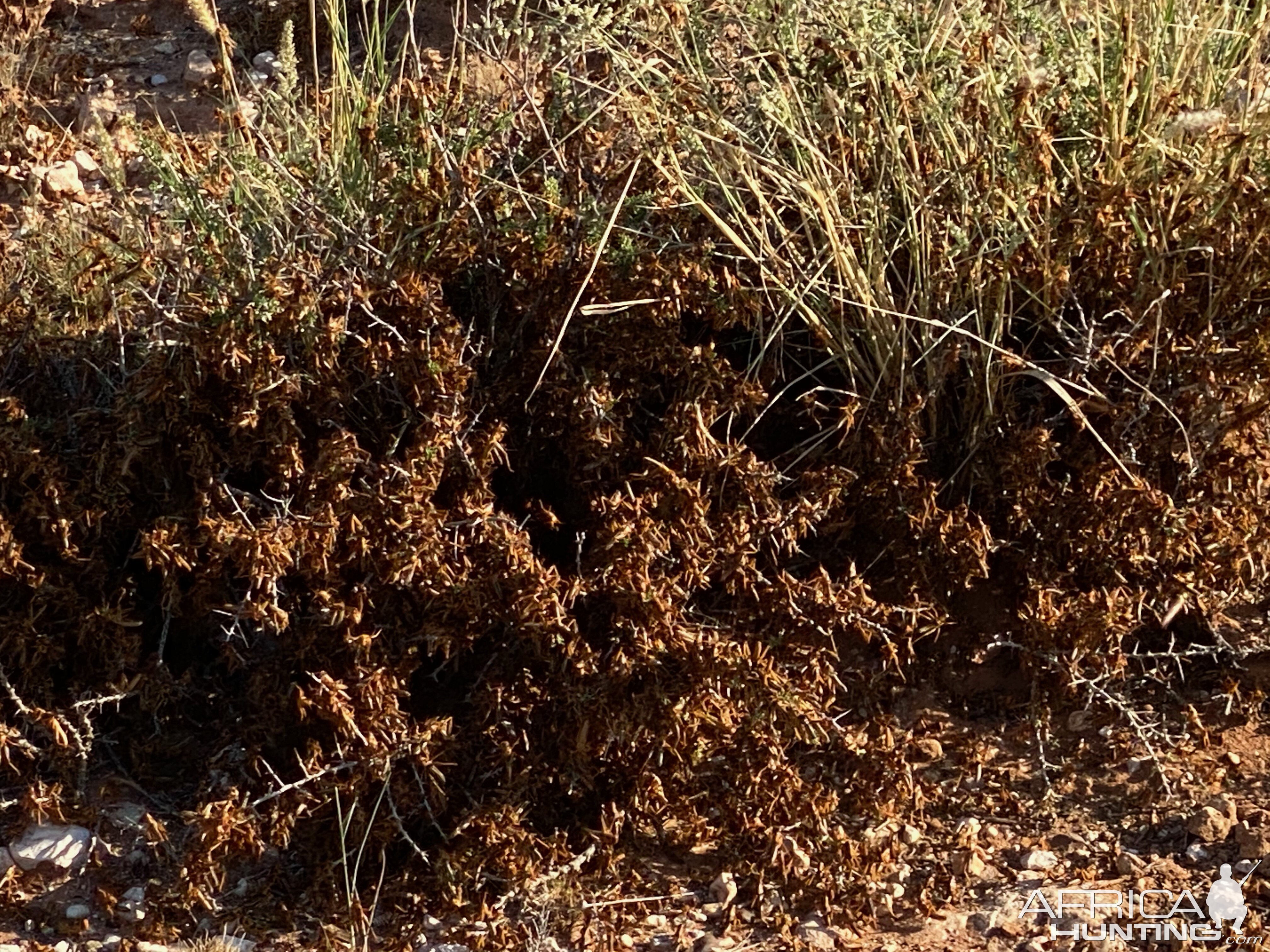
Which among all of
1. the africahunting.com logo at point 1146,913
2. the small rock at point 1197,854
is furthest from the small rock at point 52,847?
the small rock at point 1197,854

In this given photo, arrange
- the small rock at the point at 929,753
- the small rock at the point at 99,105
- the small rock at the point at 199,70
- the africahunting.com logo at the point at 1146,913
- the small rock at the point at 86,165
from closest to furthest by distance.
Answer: the africahunting.com logo at the point at 1146,913
the small rock at the point at 929,753
the small rock at the point at 86,165
the small rock at the point at 99,105
the small rock at the point at 199,70

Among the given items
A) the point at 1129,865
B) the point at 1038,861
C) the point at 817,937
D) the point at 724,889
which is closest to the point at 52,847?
the point at 724,889

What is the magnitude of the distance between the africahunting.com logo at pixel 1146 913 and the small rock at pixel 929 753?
34 cm

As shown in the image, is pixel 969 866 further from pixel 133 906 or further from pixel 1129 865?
pixel 133 906

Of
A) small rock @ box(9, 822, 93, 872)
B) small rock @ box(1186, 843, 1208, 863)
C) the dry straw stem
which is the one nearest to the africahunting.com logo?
small rock @ box(1186, 843, 1208, 863)

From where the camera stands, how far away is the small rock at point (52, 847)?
9.09 ft

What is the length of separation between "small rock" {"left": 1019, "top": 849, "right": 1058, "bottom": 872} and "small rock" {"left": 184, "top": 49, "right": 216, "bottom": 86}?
3.80 metres

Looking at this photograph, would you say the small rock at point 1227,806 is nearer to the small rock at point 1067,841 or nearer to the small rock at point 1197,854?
the small rock at point 1197,854

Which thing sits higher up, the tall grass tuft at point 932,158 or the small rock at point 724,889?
the tall grass tuft at point 932,158

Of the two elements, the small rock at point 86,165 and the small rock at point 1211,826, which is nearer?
the small rock at point 1211,826

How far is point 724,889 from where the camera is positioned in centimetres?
270

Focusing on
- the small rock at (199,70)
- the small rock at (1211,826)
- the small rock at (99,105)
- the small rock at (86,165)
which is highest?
the small rock at (199,70)

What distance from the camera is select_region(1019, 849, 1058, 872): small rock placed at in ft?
8.91

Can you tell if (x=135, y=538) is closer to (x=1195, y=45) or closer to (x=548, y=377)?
(x=548, y=377)
